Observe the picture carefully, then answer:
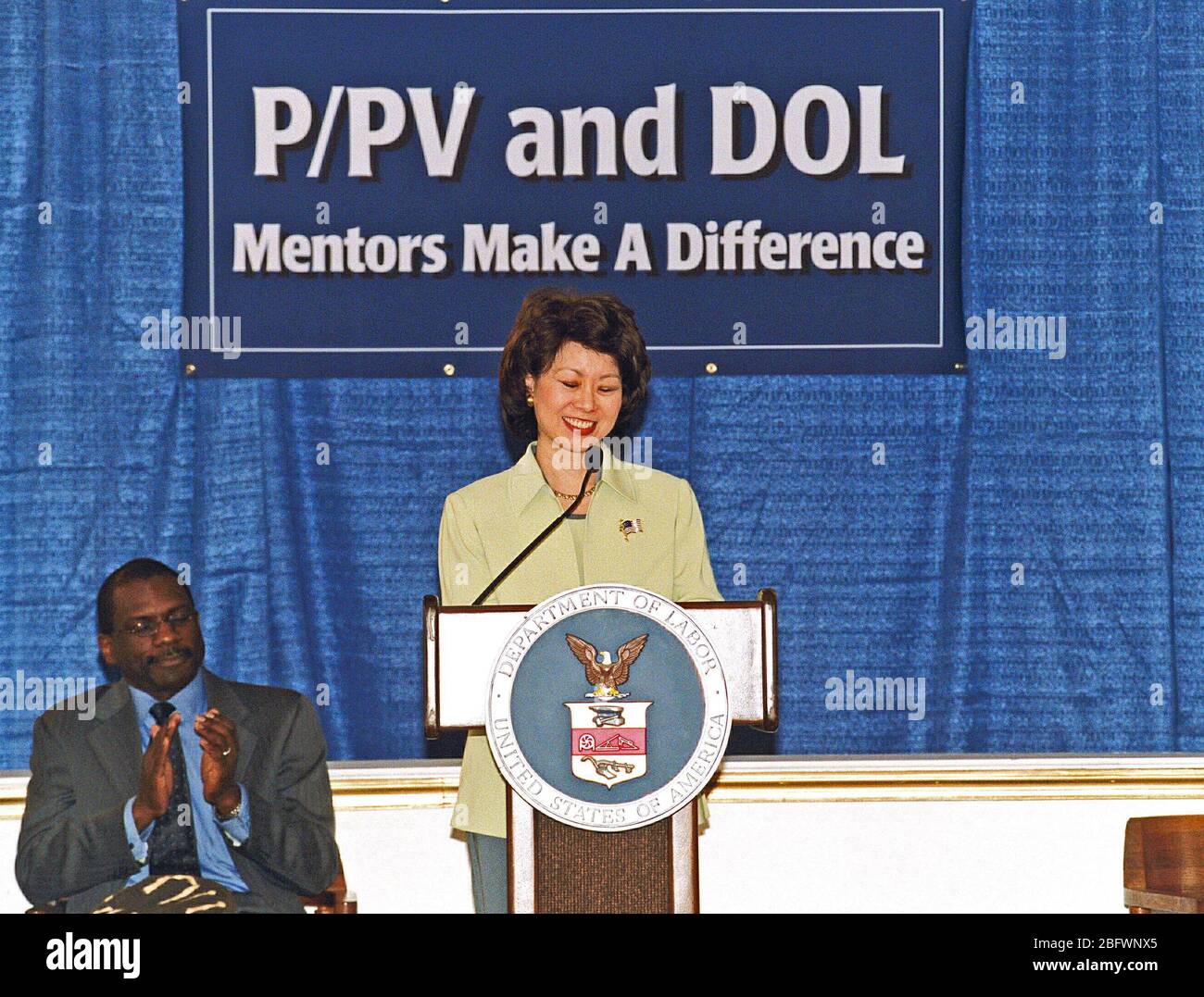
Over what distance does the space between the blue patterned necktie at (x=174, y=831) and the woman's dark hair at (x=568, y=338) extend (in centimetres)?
91

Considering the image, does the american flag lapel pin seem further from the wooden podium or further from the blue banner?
the blue banner

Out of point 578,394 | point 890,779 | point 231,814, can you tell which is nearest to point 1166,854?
point 890,779

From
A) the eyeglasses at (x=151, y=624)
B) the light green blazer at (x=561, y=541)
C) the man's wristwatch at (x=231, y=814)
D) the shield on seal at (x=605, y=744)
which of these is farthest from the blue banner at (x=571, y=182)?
the shield on seal at (x=605, y=744)

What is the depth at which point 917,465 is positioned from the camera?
11.1 feet

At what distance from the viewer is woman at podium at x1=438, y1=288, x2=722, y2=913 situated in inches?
112

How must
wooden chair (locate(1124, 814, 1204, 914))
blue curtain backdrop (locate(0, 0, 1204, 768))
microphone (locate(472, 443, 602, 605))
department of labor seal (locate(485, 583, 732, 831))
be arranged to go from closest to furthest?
department of labor seal (locate(485, 583, 732, 831)) → microphone (locate(472, 443, 602, 605)) → wooden chair (locate(1124, 814, 1204, 914)) → blue curtain backdrop (locate(0, 0, 1204, 768))

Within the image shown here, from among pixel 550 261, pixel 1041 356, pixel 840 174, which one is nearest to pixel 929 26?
pixel 840 174

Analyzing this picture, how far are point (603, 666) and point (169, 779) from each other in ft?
3.07

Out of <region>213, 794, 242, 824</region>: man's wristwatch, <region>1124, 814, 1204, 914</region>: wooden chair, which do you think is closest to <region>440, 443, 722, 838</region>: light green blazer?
<region>213, 794, 242, 824</region>: man's wristwatch

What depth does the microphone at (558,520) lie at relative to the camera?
105 inches

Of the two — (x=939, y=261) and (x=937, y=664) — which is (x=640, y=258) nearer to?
(x=939, y=261)

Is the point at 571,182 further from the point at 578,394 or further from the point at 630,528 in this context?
the point at 630,528

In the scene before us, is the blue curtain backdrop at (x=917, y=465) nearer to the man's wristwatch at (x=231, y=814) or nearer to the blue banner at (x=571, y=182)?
the blue banner at (x=571, y=182)

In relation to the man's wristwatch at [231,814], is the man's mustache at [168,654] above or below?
above
